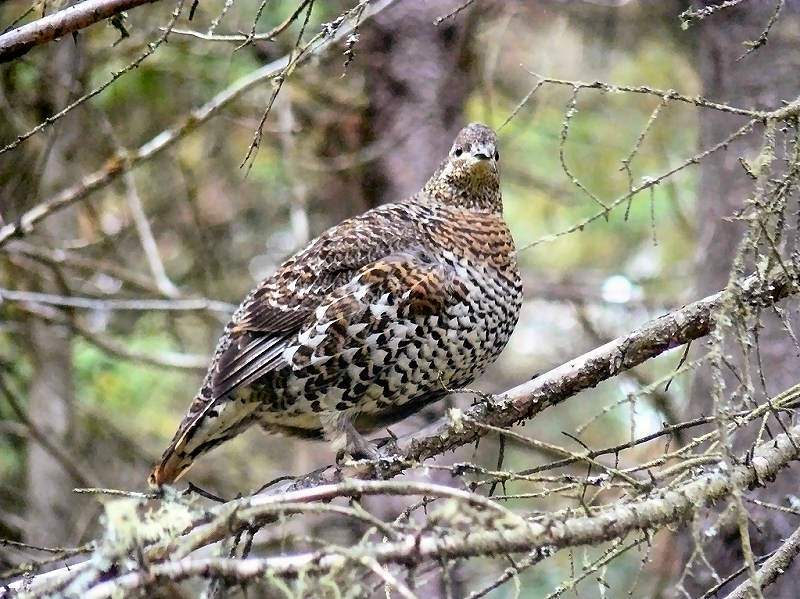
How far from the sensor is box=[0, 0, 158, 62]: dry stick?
8.85 feet

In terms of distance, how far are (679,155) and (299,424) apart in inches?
189

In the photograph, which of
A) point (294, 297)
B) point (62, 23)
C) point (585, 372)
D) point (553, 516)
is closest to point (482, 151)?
point (294, 297)

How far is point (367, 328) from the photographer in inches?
155

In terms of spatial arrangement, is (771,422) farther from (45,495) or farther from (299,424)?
(45,495)

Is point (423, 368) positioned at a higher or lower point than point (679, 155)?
lower

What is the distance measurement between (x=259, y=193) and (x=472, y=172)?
11.9ft

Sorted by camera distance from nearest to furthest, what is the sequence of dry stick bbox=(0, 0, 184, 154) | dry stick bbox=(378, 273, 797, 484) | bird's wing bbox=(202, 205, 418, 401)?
dry stick bbox=(0, 0, 184, 154), dry stick bbox=(378, 273, 797, 484), bird's wing bbox=(202, 205, 418, 401)

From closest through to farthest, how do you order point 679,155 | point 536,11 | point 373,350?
point 373,350
point 536,11
point 679,155

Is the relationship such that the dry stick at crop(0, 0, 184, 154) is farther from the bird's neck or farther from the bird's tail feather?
the bird's neck

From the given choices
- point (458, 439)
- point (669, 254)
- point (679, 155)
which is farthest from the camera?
point (669, 254)

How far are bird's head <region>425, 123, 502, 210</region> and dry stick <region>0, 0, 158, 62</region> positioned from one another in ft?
6.97

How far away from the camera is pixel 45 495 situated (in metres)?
6.16

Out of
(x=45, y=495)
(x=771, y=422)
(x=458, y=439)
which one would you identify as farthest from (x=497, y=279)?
(x=45, y=495)

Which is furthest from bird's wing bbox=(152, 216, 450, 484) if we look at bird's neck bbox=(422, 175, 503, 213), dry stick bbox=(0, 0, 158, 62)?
dry stick bbox=(0, 0, 158, 62)
